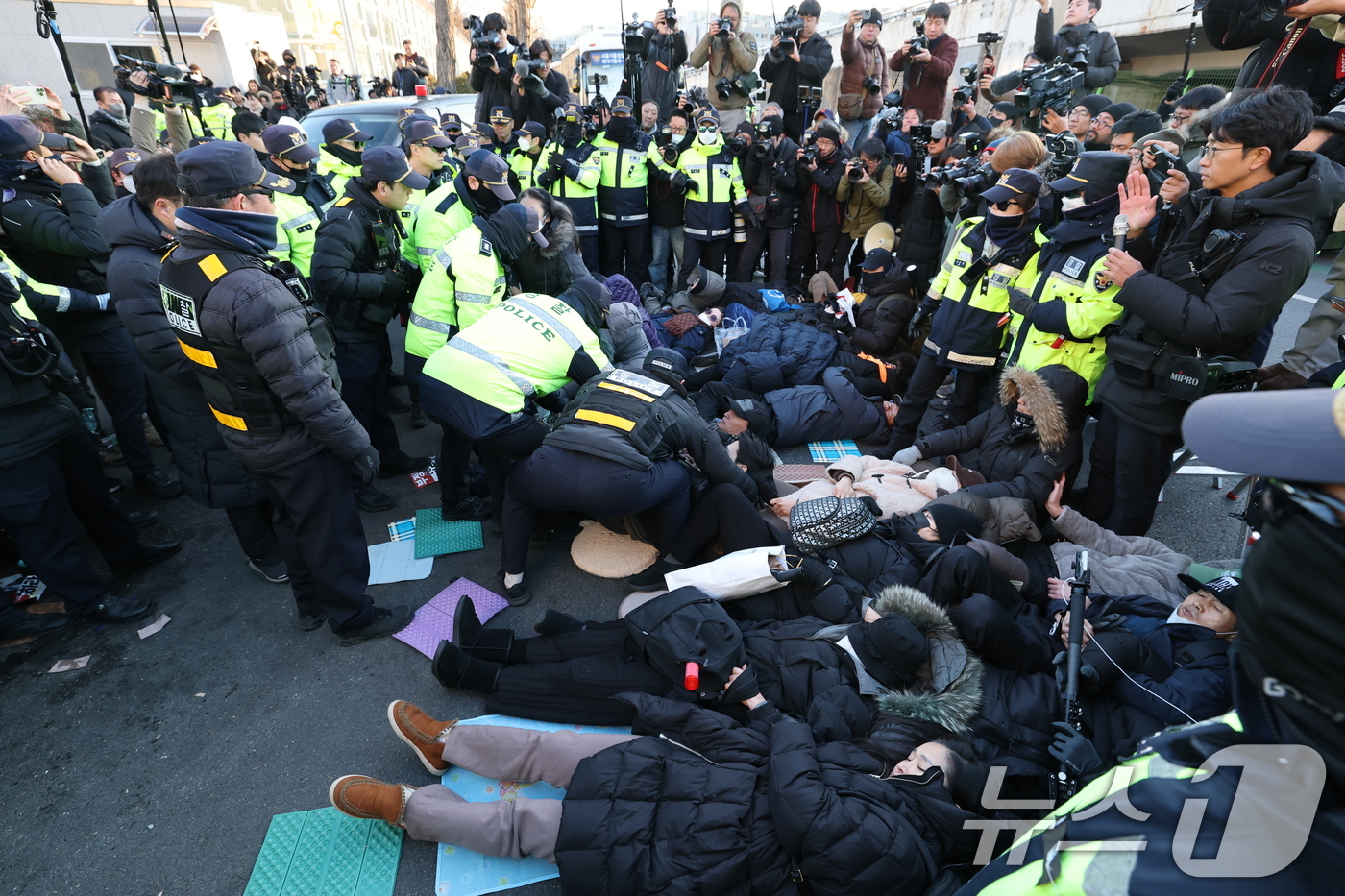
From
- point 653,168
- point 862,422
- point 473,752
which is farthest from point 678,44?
point 473,752

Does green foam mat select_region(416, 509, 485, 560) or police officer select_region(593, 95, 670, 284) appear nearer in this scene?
green foam mat select_region(416, 509, 485, 560)

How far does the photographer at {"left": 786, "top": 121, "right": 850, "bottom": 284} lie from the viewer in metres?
6.55

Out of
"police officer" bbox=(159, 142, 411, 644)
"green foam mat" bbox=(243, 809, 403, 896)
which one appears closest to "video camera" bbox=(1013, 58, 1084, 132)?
"police officer" bbox=(159, 142, 411, 644)

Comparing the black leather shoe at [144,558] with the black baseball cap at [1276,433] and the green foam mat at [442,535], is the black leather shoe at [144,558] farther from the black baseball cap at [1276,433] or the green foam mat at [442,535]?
the black baseball cap at [1276,433]

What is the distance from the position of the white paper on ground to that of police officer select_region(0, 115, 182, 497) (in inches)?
56.7

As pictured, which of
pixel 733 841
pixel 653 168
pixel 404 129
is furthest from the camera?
pixel 653 168

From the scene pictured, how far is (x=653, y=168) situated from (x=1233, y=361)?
526 cm

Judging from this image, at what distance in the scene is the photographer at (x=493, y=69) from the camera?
7633 millimetres

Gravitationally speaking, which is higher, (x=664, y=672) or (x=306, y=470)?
(x=306, y=470)

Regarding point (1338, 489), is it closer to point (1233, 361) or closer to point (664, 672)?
point (664, 672)

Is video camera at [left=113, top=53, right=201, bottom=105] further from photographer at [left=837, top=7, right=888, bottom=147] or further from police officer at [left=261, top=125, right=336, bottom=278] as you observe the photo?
photographer at [left=837, top=7, right=888, bottom=147]

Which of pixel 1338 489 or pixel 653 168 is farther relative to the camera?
pixel 653 168

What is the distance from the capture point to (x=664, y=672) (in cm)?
248

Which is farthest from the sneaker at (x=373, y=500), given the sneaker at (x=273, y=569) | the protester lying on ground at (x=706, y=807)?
the protester lying on ground at (x=706, y=807)
